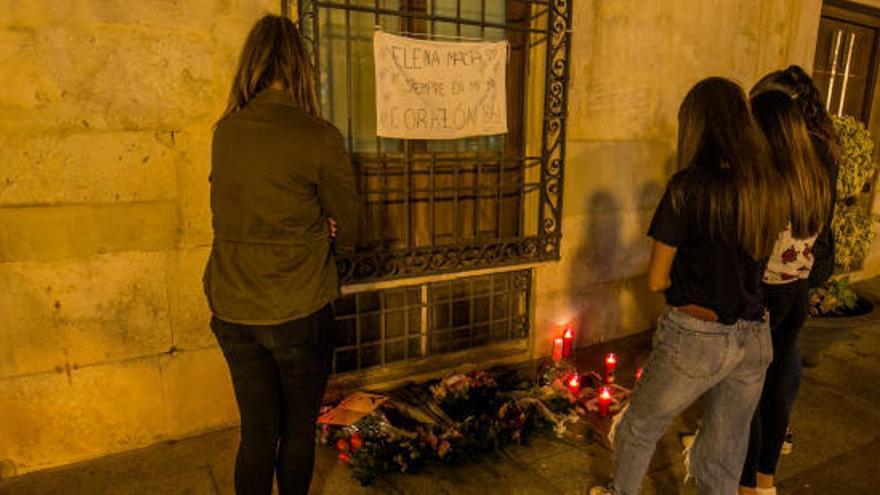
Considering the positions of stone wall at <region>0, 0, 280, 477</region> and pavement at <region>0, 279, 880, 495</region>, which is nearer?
stone wall at <region>0, 0, 280, 477</region>

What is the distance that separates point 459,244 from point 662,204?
205 cm

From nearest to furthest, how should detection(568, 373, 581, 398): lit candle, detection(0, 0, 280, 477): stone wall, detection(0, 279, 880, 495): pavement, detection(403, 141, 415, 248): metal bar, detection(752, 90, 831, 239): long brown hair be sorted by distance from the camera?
detection(752, 90, 831, 239): long brown hair
detection(0, 0, 280, 477): stone wall
detection(0, 279, 880, 495): pavement
detection(403, 141, 415, 248): metal bar
detection(568, 373, 581, 398): lit candle

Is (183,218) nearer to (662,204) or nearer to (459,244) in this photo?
(459,244)

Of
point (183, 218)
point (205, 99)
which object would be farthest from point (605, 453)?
point (205, 99)

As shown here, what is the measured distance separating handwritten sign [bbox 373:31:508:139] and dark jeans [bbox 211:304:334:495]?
1.75m

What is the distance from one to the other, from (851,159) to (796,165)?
2861mm

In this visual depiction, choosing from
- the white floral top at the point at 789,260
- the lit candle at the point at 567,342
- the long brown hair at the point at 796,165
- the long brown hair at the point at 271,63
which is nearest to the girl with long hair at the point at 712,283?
the long brown hair at the point at 796,165

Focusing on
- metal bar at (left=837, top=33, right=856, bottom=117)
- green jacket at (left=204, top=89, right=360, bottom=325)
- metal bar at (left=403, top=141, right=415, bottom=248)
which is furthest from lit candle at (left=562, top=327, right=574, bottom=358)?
metal bar at (left=837, top=33, right=856, bottom=117)

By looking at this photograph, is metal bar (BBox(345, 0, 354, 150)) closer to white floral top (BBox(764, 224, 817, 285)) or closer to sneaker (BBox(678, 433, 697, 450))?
white floral top (BBox(764, 224, 817, 285))

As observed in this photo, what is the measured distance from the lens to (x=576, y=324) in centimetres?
486

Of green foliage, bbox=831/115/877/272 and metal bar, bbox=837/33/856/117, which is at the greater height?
metal bar, bbox=837/33/856/117

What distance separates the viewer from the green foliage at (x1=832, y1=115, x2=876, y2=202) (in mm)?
4375

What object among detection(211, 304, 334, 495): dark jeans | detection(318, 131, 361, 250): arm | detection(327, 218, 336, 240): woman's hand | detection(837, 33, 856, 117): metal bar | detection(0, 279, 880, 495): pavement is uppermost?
detection(837, 33, 856, 117): metal bar

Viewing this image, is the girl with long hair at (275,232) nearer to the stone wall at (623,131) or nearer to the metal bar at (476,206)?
the metal bar at (476,206)
